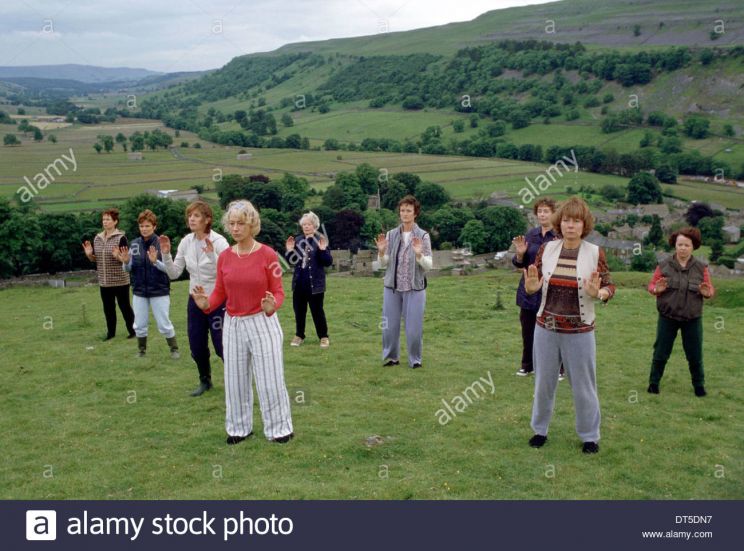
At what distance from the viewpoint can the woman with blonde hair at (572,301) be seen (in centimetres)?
749

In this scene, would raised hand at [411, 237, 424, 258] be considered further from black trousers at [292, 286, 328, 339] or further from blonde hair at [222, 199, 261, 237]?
blonde hair at [222, 199, 261, 237]

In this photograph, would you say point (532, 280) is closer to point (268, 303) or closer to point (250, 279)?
point (268, 303)

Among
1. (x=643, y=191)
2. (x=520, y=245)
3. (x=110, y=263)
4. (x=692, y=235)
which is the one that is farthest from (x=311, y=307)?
(x=643, y=191)

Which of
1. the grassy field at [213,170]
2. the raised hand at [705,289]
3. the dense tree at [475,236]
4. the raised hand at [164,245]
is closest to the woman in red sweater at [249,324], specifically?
the raised hand at [164,245]

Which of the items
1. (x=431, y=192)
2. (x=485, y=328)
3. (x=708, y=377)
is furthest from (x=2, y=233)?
(x=431, y=192)

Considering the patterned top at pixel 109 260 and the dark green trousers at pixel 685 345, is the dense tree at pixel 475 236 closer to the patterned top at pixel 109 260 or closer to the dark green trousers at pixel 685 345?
the patterned top at pixel 109 260

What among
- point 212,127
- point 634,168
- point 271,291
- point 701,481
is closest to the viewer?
point 701,481

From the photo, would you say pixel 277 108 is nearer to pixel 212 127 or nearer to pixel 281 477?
pixel 212 127

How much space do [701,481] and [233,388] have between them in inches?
206

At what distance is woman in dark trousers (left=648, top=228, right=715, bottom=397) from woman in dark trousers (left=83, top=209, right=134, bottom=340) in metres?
9.15

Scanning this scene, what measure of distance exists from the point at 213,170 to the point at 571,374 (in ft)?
286

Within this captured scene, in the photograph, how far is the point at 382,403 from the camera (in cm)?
991

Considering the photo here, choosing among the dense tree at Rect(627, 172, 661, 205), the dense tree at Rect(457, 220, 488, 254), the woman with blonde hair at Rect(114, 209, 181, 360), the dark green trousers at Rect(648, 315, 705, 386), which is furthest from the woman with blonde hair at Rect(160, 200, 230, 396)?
the dense tree at Rect(627, 172, 661, 205)

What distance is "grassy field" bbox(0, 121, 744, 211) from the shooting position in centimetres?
7375
